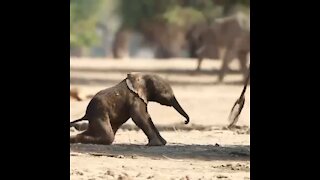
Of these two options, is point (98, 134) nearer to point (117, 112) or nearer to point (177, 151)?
point (117, 112)

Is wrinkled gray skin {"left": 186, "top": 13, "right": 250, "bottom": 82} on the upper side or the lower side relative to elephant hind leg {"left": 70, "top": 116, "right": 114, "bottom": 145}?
upper

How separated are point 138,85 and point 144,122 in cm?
41

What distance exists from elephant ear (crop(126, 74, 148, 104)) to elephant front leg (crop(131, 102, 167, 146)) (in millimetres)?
105

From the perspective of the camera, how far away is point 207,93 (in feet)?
63.7

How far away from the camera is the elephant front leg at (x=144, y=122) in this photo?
9797 millimetres

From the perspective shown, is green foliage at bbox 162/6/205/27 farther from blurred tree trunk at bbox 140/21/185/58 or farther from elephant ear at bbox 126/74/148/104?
elephant ear at bbox 126/74/148/104

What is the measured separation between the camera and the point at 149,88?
10.0 metres

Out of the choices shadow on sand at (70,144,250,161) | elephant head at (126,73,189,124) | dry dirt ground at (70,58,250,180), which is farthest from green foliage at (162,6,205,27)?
shadow on sand at (70,144,250,161)

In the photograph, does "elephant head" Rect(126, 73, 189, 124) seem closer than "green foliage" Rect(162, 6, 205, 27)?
Yes

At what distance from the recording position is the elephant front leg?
980 centimetres

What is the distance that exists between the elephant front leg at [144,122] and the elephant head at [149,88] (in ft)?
0.36

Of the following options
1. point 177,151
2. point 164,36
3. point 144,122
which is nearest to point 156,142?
point 144,122

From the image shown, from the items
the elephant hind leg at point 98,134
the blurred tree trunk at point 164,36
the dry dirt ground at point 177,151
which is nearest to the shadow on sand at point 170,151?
the dry dirt ground at point 177,151
